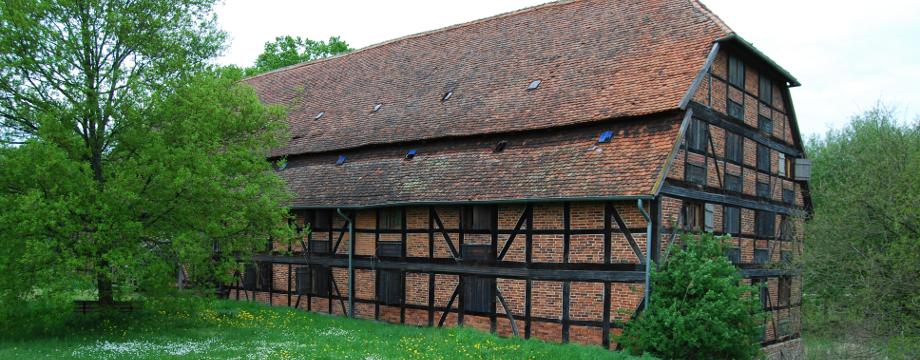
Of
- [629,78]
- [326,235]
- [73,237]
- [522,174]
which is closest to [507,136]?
[522,174]

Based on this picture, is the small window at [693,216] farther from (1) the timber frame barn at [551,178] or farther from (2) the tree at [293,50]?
(2) the tree at [293,50]

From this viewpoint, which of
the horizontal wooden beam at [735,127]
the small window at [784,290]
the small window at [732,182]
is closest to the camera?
the horizontal wooden beam at [735,127]

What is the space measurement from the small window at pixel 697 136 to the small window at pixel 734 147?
1.05m

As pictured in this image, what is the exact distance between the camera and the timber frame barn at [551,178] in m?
15.8

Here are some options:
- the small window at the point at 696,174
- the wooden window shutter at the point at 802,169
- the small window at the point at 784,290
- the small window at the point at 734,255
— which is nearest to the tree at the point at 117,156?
the small window at the point at 696,174

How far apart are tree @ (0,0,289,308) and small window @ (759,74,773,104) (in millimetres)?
11921

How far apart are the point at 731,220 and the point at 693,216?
5.56 feet

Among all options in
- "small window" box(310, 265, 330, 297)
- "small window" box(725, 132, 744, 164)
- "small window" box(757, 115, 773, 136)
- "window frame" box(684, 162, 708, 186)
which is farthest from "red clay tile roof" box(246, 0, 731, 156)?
"small window" box(310, 265, 330, 297)

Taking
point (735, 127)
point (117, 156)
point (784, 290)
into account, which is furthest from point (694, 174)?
point (117, 156)

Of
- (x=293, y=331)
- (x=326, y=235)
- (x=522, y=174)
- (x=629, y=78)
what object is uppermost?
(x=629, y=78)

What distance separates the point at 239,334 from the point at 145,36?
623cm

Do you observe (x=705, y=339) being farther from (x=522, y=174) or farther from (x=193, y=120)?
(x=193, y=120)

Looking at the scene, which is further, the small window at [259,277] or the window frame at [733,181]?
the small window at [259,277]

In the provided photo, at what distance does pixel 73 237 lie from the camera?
1452 centimetres
